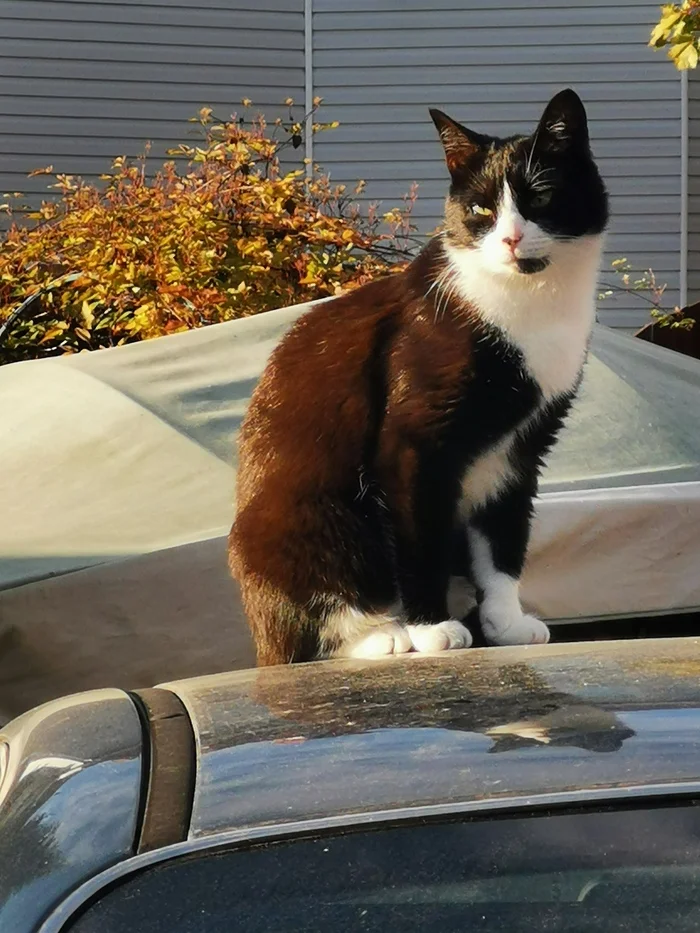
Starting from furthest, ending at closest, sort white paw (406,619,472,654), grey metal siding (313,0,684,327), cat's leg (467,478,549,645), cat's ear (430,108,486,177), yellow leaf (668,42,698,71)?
1. grey metal siding (313,0,684,327)
2. yellow leaf (668,42,698,71)
3. cat's ear (430,108,486,177)
4. cat's leg (467,478,549,645)
5. white paw (406,619,472,654)

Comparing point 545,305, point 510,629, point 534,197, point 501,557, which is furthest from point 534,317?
point 510,629

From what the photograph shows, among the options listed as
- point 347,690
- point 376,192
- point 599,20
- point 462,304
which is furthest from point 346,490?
point 599,20

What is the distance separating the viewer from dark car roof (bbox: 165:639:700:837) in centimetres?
124

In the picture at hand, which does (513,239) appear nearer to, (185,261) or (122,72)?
(185,261)

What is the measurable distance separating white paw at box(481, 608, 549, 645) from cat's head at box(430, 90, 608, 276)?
0.76 m

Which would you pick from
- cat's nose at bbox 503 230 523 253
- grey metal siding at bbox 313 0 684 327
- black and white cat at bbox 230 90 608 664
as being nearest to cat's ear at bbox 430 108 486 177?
black and white cat at bbox 230 90 608 664

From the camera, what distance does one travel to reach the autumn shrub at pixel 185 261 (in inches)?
219

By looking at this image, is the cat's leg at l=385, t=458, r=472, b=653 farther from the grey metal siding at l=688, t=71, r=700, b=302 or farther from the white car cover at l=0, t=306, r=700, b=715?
the grey metal siding at l=688, t=71, r=700, b=302

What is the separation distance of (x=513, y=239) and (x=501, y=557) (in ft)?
2.35

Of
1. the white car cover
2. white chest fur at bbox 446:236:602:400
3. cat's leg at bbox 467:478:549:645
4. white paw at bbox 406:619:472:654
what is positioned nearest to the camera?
white paw at bbox 406:619:472:654

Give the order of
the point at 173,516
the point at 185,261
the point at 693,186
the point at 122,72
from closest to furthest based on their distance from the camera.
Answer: the point at 173,516 → the point at 185,261 → the point at 122,72 → the point at 693,186

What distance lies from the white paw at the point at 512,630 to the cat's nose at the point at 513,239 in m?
0.81

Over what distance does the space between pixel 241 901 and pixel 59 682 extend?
95.0 inches

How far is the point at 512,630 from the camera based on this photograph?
277 centimetres
